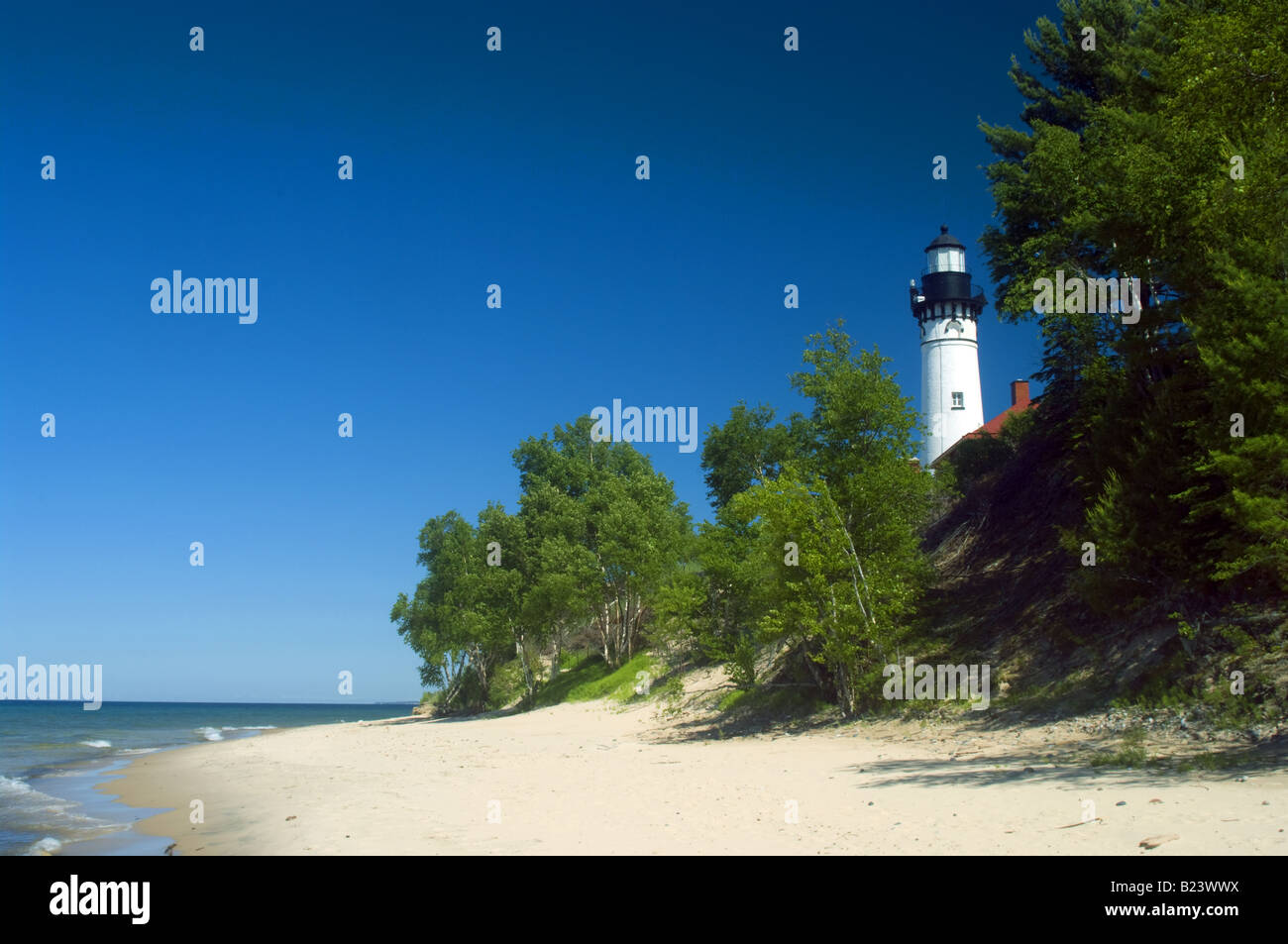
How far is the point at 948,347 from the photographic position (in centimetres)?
5369

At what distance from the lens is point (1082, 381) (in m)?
22.5

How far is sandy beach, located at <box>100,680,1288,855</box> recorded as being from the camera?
8750 millimetres

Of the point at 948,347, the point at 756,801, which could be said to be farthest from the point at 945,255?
the point at 756,801

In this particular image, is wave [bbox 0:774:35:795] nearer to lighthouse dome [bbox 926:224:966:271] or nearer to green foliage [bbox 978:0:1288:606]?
green foliage [bbox 978:0:1288:606]

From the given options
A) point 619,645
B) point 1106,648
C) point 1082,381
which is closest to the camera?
point 1106,648

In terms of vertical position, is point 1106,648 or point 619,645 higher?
point 1106,648

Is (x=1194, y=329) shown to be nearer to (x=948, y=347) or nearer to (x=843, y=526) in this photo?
(x=843, y=526)

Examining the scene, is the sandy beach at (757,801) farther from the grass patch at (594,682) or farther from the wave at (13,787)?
the grass patch at (594,682)
